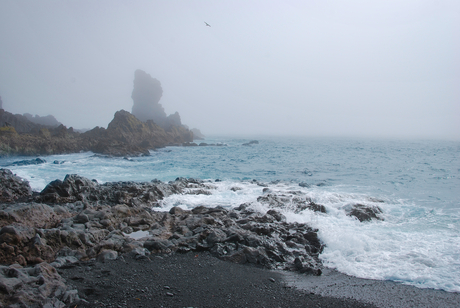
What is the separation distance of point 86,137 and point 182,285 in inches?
2289

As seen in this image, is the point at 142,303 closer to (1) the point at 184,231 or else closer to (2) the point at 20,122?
(1) the point at 184,231

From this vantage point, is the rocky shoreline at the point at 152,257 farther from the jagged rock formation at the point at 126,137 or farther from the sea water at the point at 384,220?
the jagged rock formation at the point at 126,137

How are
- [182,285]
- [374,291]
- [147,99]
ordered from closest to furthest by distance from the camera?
[182,285] → [374,291] → [147,99]

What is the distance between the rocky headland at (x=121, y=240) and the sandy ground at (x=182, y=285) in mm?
398

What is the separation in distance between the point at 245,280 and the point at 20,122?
7480 cm

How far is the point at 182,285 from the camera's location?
21.5 feet

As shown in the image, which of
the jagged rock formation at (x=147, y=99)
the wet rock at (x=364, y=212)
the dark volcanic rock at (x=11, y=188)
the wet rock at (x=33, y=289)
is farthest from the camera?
the jagged rock formation at (x=147, y=99)

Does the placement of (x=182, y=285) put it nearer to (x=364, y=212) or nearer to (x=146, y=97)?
(x=364, y=212)

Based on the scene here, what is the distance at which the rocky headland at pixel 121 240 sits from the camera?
18.9 ft

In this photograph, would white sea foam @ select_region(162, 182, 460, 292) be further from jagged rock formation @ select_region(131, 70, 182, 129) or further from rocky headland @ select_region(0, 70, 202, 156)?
jagged rock formation @ select_region(131, 70, 182, 129)

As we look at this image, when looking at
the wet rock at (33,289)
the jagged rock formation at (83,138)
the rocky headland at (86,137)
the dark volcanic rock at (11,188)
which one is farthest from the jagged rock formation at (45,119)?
the wet rock at (33,289)

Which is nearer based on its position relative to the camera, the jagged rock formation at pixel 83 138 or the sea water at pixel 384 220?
the sea water at pixel 384 220

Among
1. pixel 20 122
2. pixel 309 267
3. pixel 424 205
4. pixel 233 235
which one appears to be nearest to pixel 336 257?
pixel 309 267

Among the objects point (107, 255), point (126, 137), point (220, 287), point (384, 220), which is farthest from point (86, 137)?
point (384, 220)
